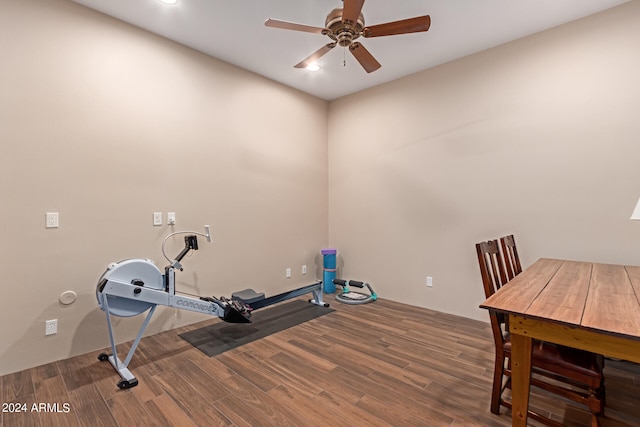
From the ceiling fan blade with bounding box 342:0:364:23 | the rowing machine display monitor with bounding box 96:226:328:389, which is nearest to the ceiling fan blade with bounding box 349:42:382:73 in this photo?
the ceiling fan blade with bounding box 342:0:364:23

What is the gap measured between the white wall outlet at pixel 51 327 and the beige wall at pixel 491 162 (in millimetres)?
3358

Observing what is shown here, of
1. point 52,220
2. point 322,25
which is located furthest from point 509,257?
point 52,220

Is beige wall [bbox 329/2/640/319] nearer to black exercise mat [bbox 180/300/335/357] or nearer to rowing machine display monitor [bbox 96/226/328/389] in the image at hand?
black exercise mat [bbox 180/300/335/357]

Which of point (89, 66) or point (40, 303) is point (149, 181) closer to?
point (89, 66)

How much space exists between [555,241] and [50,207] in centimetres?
444

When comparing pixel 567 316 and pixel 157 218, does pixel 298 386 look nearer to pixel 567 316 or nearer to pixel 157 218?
pixel 567 316

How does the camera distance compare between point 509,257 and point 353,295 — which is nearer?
point 509,257

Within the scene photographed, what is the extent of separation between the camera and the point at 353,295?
4.18m

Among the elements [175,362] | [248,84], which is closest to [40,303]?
[175,362]

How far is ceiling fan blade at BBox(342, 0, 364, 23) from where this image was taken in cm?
187

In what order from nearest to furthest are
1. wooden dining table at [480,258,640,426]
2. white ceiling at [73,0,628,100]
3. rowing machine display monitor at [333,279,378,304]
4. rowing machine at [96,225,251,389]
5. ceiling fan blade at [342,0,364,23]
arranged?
1. wooden dining table at [480,258,640,426]
2. ceiling fan blade at [342,0,364,23]
3. rowing machine at [96,225,251,389]
4. white ceiling at [73,0,628,100]
5. rowing machine display monitor at [333,279,378,304]

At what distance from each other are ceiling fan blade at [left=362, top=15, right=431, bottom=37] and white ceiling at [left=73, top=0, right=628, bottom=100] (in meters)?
0.47

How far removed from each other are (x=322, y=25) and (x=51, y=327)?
345 cm

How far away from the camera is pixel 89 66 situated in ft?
8.48
